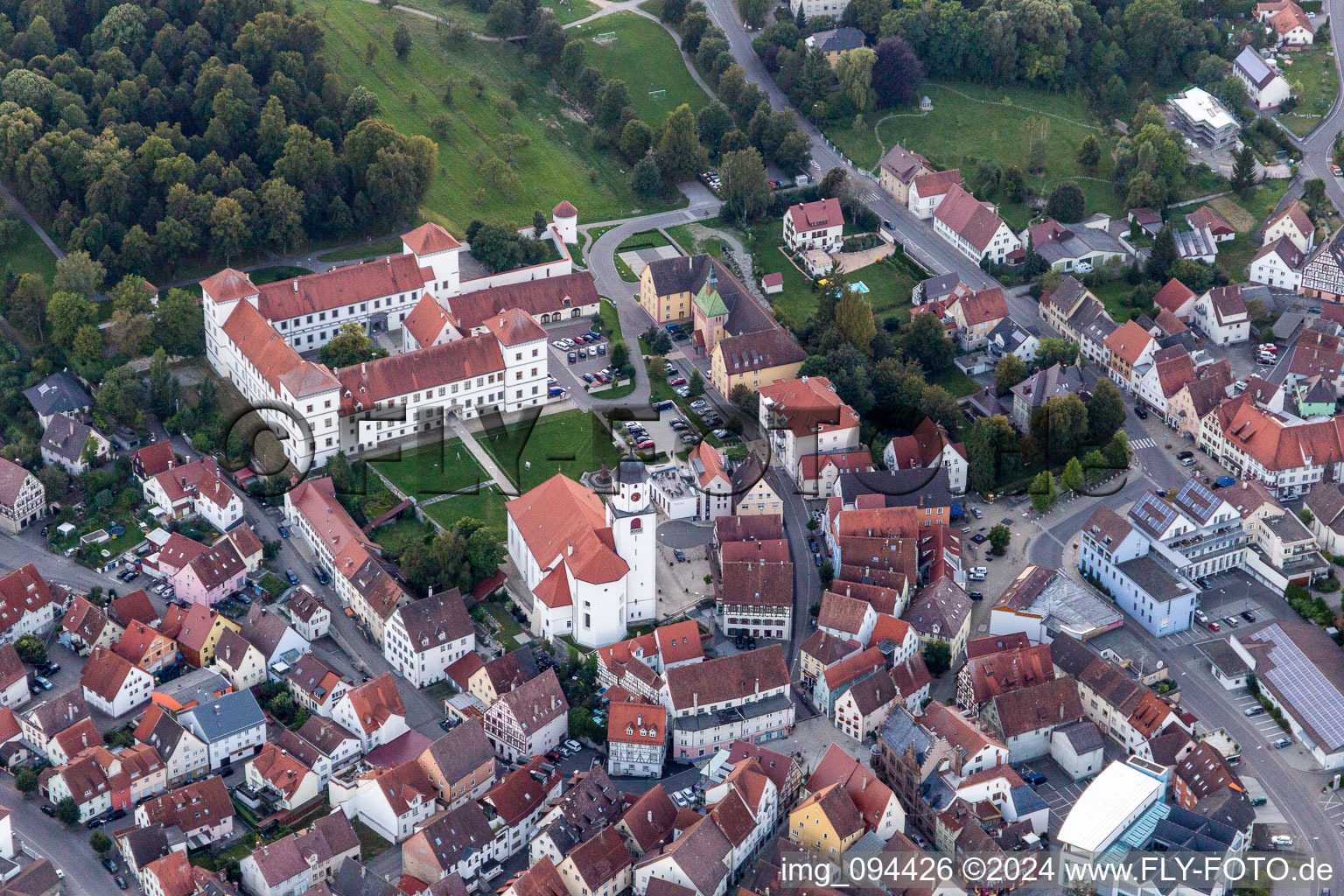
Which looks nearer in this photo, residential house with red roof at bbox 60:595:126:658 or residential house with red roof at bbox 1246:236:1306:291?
residential house with red roof at bbox 60:595:126:658

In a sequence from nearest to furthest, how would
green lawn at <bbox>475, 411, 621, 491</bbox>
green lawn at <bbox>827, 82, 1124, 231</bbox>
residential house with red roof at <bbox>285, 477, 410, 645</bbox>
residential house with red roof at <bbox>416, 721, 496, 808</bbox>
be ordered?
residential house with red roof at <bbox>416, 721, 496, 808</bbox> → residential house with red roof at <bbox>285, 477, 410, 645</bbox> → green lawn at <bbox>475, 411, 621, 491</bbox> → green lawn at <bbox>827, 82, 1124, 231</bbox>

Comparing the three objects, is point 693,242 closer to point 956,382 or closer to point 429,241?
point 429,241

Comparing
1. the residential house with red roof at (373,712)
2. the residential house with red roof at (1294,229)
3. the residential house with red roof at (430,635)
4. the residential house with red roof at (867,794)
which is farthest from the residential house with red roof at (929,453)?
the residential house with red roof at (1294,229)

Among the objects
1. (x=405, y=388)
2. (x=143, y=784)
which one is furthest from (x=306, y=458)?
(x=143, y=784)

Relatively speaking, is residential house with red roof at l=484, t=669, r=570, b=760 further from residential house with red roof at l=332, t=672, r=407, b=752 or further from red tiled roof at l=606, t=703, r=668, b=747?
residential house with red roof at l=332, t=672, r=407, b=752

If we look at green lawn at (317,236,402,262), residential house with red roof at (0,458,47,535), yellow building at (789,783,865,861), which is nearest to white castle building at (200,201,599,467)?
green lawn at (317,236,402,262)

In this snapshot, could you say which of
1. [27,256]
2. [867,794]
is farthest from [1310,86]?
[27,256]
